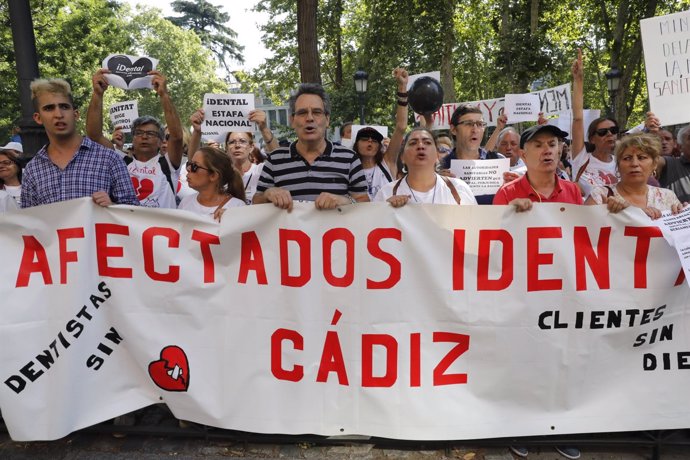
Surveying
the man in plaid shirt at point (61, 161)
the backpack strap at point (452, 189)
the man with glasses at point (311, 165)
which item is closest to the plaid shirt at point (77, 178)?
the man in plaid shirt at point (61, 161)

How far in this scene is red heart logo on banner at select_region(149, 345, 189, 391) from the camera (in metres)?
3.33

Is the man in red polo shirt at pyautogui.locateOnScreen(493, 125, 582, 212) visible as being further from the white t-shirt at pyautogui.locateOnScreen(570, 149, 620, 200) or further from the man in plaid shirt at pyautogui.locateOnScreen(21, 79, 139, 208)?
the man in plaid shirt at pyautogui.locateOnScreen(21, 79, 139, 208)

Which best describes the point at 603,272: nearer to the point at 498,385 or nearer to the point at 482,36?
the point at 498,385

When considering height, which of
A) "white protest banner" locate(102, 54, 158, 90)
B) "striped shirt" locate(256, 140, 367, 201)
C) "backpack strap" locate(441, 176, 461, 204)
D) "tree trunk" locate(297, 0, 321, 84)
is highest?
"tree trunk" locate(297, 0, 321, 84)

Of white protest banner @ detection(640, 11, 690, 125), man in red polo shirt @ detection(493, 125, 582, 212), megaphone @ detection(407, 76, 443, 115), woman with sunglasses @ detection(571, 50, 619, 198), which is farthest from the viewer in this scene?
megaphone @ detection(407, 76, 443, 115)

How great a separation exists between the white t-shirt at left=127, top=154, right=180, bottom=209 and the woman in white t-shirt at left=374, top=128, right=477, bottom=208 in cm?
189

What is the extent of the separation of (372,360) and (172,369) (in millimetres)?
1181

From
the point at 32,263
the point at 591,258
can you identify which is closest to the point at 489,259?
the point at 591,258

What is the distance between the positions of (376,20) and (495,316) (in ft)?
52.6

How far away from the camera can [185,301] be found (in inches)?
131

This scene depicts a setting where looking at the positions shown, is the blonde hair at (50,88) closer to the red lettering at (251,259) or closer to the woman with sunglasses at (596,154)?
the red lettering at (251,259)

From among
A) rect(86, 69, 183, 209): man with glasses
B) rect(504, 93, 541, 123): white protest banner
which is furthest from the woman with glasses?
Result: rect(504, 93, 541, 123): white protest banner

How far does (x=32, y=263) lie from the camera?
3357 millimetres

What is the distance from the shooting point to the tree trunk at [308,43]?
8102 millimetres
